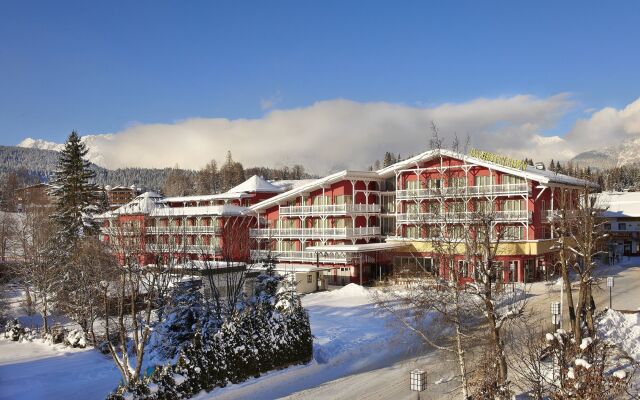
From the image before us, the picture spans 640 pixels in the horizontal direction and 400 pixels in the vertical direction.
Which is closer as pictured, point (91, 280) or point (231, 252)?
point (91, 280)

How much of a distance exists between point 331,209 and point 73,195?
2283cm

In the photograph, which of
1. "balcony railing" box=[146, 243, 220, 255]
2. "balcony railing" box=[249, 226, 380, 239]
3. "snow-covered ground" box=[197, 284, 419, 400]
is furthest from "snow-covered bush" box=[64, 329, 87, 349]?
"balcony railing" box=[249, 226, 380, 239]

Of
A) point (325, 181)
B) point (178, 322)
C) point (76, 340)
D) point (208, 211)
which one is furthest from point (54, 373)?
point (208, 211)

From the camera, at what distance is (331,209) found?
51.8 meters

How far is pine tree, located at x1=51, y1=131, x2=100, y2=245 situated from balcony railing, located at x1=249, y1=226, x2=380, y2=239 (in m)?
15.5

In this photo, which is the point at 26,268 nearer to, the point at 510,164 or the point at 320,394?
the point at 320,394

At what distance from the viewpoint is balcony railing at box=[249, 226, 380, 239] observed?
50531 mm

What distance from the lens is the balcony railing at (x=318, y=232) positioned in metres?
50.5

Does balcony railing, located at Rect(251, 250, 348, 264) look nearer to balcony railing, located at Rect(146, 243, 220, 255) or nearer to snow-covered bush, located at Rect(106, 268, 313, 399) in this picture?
balcony railing, located at Rect(146, 243, 220, 255)

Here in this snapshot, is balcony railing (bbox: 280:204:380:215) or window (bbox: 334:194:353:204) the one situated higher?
window (bbox: 334:194:353:204)

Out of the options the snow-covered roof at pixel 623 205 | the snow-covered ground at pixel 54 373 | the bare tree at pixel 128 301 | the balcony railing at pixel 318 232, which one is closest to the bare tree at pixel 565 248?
the bare tree at pixel 128 301

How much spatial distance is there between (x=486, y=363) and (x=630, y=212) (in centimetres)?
6313

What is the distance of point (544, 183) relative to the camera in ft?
144

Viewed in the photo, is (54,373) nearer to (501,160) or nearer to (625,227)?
(501,160)
